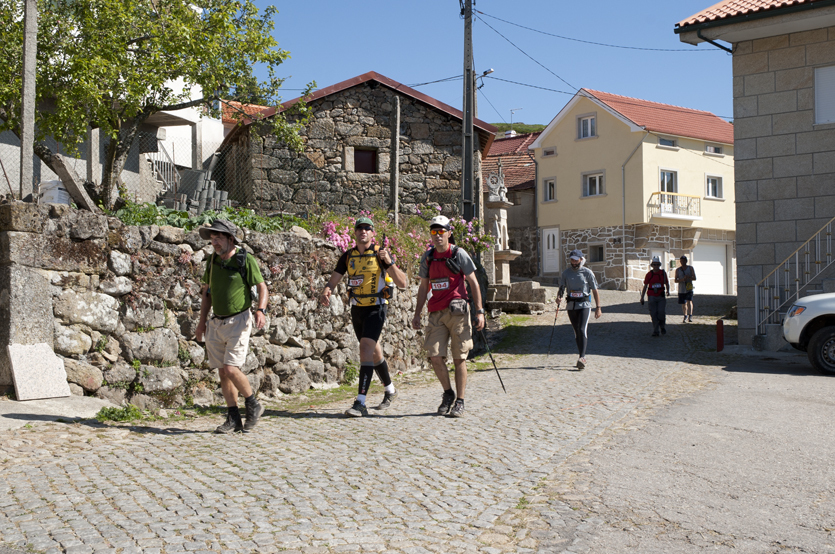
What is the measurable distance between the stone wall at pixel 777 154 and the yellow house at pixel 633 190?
19.5 m

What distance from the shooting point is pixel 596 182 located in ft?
119

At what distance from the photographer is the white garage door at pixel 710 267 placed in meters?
36.8

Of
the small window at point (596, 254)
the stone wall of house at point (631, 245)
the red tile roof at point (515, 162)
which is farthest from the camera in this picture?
the red tile roof at point (515, 162)

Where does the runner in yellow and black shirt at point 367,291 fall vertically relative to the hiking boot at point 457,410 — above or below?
above

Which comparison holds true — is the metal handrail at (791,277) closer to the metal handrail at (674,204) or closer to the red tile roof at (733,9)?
the red tile roof at (733,9)

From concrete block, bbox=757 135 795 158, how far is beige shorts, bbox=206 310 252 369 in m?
11.7

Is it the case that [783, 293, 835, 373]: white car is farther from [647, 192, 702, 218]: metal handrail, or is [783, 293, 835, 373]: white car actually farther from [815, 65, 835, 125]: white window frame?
[647, 192, 702, 218]: metal handrail

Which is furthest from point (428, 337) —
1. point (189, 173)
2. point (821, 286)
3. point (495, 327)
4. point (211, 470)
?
point (189, 173)

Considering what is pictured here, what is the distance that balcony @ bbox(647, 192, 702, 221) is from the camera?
3456cm

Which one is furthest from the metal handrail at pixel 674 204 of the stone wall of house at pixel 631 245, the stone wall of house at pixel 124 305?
the stone wall of house at pixel 124 305

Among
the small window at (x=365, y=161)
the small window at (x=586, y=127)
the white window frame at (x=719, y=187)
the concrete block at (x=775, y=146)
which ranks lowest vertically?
the concrete block at (x=775, y=146)

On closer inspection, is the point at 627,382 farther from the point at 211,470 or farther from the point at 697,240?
the point at 697,240

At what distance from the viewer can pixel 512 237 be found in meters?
39.1

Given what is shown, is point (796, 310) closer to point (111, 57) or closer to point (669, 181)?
point (111, 57)
